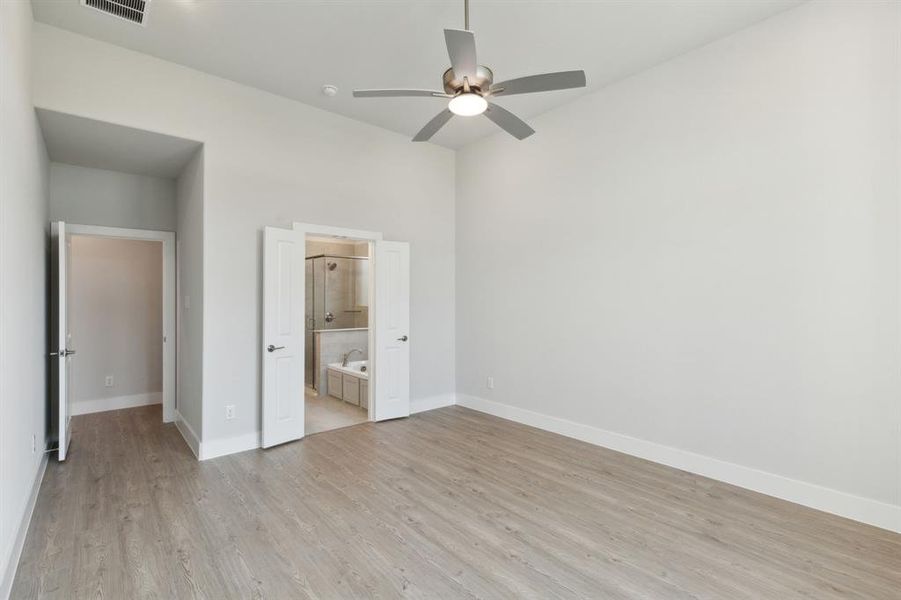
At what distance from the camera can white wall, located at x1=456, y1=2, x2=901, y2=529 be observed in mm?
2801

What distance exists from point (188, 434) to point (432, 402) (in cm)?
268

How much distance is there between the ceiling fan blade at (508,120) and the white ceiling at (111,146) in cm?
275

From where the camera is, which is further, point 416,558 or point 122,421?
point 122,421

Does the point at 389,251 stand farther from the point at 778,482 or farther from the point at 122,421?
the point at 778,482

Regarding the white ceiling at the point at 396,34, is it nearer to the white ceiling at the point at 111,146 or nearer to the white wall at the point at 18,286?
the white ceiling at the point at 111,146

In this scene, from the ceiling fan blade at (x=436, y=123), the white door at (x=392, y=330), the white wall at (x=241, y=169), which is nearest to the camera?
the ceiling fan blade at (x=436, y=123)

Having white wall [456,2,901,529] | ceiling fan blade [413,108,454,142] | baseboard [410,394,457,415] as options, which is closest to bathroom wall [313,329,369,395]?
baseboard [410,394,457,415]

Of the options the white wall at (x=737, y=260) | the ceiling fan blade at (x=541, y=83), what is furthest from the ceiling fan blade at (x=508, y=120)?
the white wall at (x=737, y=260)

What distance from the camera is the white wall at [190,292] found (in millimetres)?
4047

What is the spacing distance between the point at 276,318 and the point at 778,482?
14.1 feet

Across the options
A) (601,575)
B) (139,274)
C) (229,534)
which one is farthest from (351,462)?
(139,274)

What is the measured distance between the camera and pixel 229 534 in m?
2.66

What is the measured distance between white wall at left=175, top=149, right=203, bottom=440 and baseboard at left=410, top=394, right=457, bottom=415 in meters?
2.36

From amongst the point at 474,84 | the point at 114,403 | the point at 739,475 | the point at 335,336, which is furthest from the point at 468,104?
the point at 114,403
